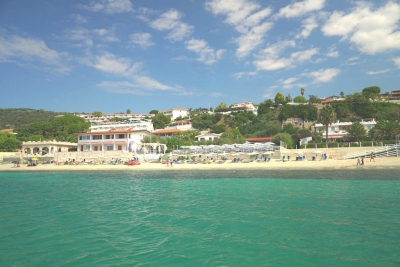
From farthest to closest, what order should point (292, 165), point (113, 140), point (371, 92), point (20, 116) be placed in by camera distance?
point (20, 116)
point (371, 92)
point (113, 140)
point (292, 165)

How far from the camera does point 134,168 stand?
38.4m

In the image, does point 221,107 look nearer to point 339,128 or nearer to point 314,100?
point 314,100

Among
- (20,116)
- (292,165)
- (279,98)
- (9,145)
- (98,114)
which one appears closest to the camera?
(292,165)

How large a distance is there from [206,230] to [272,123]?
217 ft

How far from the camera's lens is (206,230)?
977 centimetres

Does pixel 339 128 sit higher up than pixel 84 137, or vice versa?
pixel 339 128

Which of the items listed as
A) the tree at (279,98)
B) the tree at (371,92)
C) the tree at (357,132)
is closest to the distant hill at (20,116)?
the tree at (279,98)

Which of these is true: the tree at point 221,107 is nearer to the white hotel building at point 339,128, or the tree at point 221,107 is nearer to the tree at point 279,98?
the tree at point 279,98

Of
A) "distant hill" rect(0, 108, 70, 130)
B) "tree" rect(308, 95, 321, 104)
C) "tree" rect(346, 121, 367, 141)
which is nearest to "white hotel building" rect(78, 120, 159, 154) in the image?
"tree" rect(346, 121, 367, 141)

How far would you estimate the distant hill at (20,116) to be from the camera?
412 feet

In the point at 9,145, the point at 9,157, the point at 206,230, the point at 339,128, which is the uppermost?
the point at 339,128

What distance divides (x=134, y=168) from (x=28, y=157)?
23.5m

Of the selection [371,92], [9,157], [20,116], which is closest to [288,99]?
[371,92]

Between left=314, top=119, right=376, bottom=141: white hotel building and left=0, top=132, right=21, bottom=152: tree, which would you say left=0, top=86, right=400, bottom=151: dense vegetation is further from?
left=314, top=119, right=376, bottom=141: white hotel building
